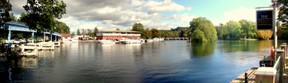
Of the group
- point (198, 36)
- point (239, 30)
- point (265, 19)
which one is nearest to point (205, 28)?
point (198, 36)

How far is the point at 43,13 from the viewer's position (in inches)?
706

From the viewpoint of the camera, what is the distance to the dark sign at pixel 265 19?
2026 cm

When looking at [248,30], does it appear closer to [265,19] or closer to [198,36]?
[198,36]

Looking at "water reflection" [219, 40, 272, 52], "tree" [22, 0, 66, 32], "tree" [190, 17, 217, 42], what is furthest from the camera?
"tree" [190, 17, 217, 42]

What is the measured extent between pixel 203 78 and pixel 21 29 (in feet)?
178

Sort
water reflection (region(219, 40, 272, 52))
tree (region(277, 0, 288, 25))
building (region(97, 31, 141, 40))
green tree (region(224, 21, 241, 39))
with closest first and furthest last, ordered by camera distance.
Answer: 1. tree (region(277, 0, 288, 25))
2. water reflection (region(219, 40, 272, 52))
3. building (region(97, 31, 141, 40))
4. green tree (region(224, 21, 241, 39))

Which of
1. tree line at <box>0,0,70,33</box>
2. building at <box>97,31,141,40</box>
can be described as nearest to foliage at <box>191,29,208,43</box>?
building at <box>97,31,141,40</box>

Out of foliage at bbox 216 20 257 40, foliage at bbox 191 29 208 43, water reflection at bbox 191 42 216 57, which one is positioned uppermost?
foliage at bbox 216 20 257 40

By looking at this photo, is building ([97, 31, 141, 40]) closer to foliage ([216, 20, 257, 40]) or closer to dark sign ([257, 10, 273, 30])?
foliage ([216, 20, 257, 40])

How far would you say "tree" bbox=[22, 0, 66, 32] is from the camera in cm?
1756

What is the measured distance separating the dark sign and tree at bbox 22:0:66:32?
1402 cm

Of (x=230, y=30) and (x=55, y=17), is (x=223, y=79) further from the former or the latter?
(x=230, y=30)

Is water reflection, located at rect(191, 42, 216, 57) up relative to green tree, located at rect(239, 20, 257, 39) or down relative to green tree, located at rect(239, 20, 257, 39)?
down

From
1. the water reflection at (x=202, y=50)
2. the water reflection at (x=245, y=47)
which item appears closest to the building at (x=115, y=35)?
the water reflection at (x=245, y=47)
